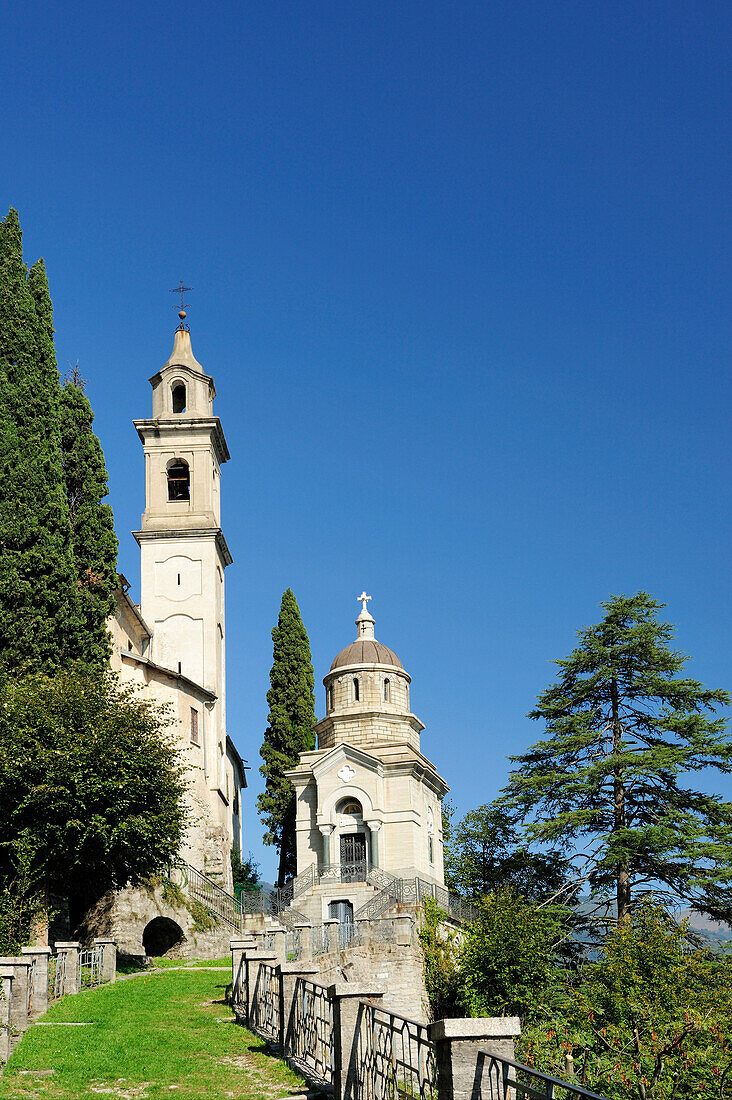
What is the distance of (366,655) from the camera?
42.7 metres

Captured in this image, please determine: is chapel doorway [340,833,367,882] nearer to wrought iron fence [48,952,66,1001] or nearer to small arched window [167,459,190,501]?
small arched window [167,459,190,501]

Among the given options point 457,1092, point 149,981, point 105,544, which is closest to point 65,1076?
point 457,1092

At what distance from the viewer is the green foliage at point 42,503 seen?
27312mm

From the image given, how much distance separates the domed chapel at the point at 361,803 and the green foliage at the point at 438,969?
3.81 metres

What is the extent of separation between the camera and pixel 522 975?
30.2 metres

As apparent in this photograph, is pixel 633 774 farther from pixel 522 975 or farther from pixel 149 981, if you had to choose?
pixel 149 981

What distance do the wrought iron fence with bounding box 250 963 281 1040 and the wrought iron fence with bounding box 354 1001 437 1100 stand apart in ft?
15.9

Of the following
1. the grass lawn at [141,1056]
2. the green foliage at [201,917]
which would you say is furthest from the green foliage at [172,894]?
the grass lawn at [141,1056]

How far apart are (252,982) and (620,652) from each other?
22.6 meters

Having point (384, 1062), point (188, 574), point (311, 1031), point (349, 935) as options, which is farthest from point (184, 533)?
point (384, 1062)

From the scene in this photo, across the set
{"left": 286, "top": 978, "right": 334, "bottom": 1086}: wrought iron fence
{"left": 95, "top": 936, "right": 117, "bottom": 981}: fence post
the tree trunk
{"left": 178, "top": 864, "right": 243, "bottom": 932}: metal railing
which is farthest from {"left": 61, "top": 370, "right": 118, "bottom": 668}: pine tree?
the tree trunk

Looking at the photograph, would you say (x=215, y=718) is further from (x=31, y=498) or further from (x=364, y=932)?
(x=31, y=498)

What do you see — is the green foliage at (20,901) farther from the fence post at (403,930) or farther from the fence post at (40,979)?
the fence post at (403,930)

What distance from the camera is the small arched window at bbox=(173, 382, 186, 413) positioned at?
4725cm
